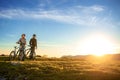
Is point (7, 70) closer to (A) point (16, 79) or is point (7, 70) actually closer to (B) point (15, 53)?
(A) point (16, 79)

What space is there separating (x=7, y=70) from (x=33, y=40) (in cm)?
1274

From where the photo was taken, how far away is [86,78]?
1808 cm

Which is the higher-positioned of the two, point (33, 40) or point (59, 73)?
point (33, 40)

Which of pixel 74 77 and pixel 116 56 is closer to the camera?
pixel 74 77

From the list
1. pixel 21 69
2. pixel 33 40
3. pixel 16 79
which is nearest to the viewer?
pixel 16 79

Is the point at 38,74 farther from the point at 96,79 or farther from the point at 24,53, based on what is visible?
the point at 24,53

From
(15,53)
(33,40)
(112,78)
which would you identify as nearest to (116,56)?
(33,40)

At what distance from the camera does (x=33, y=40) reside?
33.2m

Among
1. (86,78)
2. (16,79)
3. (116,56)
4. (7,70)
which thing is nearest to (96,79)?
(86,78)

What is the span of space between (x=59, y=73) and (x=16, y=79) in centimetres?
372

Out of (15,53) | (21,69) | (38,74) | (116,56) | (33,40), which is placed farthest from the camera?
(116,56)

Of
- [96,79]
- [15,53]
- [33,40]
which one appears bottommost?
[96,79]

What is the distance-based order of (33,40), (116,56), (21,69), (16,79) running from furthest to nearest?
(116,56)
(33,40)
(21,69)
(16,79)

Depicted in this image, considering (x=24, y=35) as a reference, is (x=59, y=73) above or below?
below
